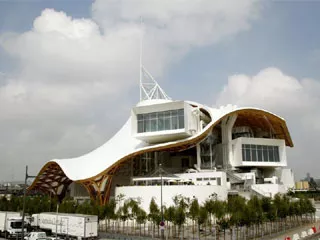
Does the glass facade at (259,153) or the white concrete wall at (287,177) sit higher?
the glass facade at (259,153)

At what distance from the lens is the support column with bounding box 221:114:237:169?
60.1 metres

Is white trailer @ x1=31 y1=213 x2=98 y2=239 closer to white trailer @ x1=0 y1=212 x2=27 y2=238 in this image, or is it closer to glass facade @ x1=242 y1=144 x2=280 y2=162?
white trailer @ x1=0 y1=212 x2=27 y2=238

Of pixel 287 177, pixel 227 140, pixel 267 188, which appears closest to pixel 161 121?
pixel 227 140

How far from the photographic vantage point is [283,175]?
69125 millimetres

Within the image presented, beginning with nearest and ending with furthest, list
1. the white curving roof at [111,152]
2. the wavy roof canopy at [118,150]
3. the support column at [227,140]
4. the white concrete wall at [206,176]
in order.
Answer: the white concrete wall at [206,176]
the wavy roof canopy at [118,150]
the white curving roof at [111,152]
the support column at [227,140]

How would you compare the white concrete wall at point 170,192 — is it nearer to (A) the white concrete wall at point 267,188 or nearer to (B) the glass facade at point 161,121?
(A) the white concrete wall at point 267,188

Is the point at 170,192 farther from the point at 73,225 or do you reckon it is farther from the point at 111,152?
the point at 111,152

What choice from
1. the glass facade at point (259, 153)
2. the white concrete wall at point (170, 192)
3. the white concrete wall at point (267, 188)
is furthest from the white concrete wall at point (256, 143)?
the white concrete wall at point (170, 192)

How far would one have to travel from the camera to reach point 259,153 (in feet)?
202

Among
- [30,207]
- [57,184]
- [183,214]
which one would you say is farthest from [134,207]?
[57,184]

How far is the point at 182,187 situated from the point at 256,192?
14.1 m

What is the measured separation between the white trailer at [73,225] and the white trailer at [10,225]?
A: 2964 mm

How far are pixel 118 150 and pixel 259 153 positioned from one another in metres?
25.6

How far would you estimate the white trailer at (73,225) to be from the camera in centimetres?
3200
